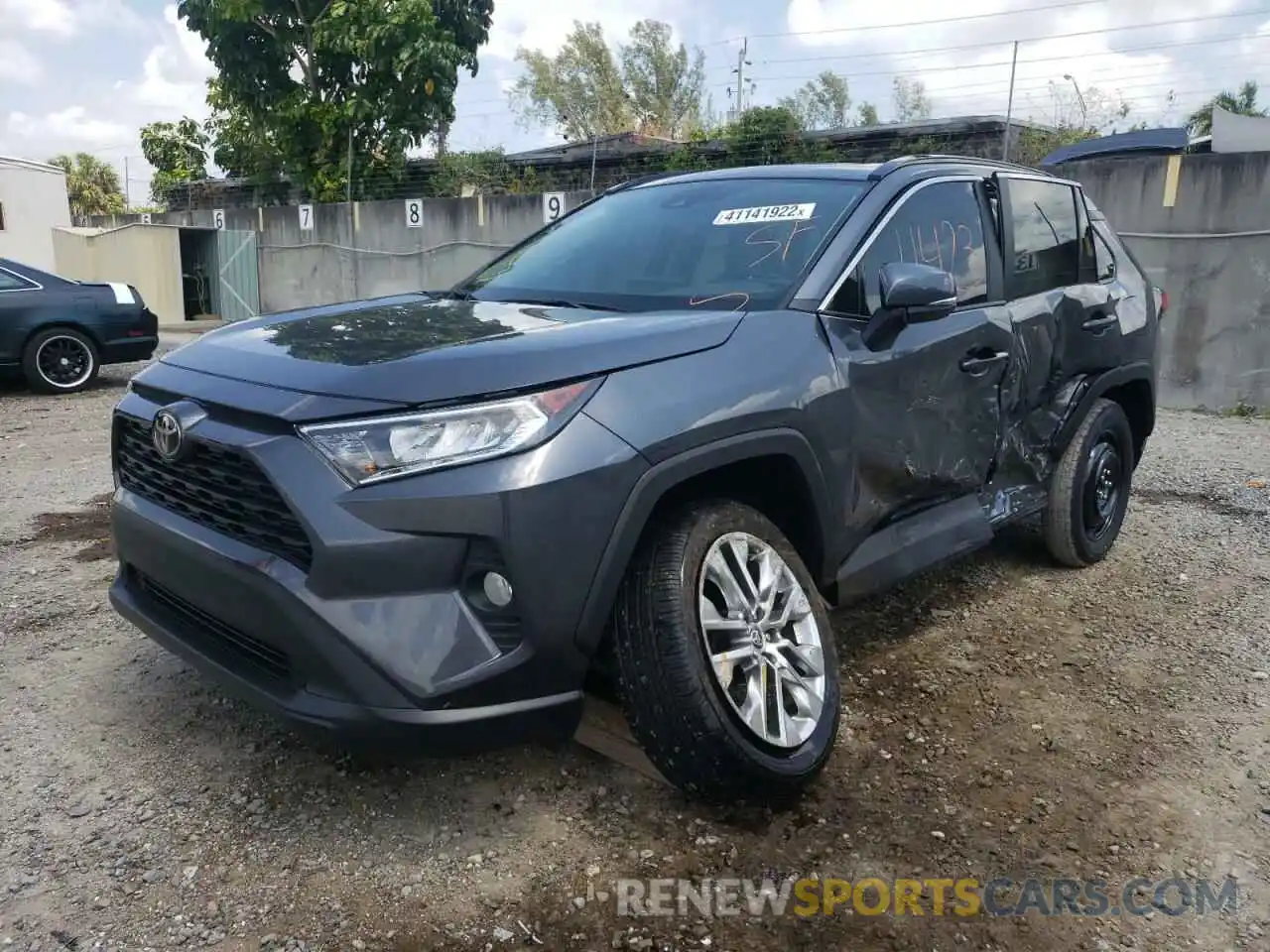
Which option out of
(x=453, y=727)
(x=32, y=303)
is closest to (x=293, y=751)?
(x=453, y=727)

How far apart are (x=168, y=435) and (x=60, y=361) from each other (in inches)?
338

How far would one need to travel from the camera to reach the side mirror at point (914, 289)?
2.91 metres

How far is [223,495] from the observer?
7.97ft

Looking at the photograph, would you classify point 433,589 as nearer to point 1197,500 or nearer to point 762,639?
point 762,639

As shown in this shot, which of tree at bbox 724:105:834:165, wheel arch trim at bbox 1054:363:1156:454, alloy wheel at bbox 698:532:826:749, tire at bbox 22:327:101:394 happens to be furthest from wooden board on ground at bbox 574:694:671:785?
tree at bbox 724:105:834:165

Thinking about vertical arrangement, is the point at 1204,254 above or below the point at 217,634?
above

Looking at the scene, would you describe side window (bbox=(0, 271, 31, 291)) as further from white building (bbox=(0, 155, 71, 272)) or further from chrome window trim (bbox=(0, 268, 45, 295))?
white building (bbox=(0, 155, 71, 272))

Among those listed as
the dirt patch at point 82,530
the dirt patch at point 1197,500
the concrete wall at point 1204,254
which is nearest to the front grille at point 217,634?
the dirt patch at point 82,530

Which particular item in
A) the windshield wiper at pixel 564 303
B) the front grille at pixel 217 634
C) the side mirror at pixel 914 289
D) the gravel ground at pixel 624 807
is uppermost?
the side mirror at pixel 914 289

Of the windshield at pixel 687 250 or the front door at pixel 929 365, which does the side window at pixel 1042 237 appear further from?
the windshield at pixel 687 250

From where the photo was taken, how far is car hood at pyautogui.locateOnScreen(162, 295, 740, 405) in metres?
2.25

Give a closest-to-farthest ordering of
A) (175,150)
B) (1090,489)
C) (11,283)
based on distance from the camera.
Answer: (1090,489) < (11,283) < (175,150)

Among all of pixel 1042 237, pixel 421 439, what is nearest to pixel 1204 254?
pixel 1042 237

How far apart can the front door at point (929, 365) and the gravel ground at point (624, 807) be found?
73cm
